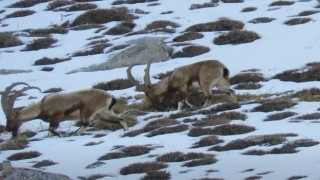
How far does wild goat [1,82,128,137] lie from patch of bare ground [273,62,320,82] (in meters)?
6.65

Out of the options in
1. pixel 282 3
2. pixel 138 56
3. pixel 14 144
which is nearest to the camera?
pixel 14 144

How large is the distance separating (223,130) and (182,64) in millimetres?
10858

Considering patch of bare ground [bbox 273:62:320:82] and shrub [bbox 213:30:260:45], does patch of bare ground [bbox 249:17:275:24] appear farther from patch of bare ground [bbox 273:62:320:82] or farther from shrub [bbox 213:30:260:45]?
patch of bare ground [bbox 273:62:320:82]

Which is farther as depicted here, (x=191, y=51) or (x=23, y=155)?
(x=191, y=51)

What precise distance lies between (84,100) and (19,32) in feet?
59.3

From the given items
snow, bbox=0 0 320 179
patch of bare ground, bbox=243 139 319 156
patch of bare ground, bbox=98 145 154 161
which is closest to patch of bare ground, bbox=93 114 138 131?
snow, bbox=0 0 320 179

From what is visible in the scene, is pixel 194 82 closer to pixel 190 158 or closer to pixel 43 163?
pixel 43 163

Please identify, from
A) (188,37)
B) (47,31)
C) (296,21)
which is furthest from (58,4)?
(296,21)

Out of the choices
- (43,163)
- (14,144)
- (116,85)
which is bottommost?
(116,85)

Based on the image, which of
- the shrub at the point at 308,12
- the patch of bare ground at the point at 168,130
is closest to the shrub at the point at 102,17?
the shrub at the point at 308,12

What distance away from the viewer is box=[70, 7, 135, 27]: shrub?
34062mm

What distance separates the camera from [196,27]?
99.2 feet

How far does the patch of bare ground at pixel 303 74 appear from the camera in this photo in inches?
819

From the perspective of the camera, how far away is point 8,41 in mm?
31344
